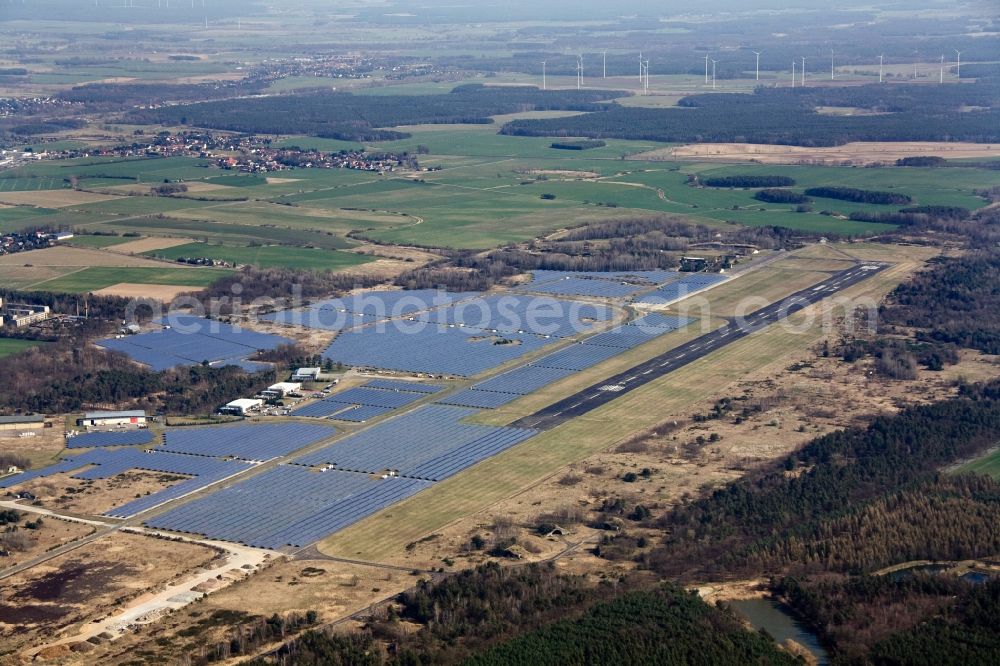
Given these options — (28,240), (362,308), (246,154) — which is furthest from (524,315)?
(246,154)

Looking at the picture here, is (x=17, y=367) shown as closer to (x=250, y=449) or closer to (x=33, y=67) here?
(x=250, y=449)

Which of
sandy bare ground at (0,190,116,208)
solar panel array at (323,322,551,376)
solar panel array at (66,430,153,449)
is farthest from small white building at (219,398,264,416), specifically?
sandy bare ground at (0,190,116,208)

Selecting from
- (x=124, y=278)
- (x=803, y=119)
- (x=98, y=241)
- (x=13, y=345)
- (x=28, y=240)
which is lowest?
(x=13, y=345)

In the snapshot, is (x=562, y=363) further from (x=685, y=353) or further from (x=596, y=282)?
(x=596, y=282)

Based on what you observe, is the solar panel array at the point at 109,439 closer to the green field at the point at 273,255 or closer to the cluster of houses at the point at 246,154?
the green field at the point at 273,255

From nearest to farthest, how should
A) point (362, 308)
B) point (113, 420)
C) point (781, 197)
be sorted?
point (113, 420), point (362, 308), point (781, 197)

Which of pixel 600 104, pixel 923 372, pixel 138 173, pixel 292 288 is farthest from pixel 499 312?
pixel 600 104
